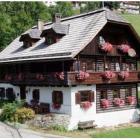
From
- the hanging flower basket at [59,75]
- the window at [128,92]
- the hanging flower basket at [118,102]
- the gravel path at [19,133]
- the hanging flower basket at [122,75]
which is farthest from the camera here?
the window at [128,92]

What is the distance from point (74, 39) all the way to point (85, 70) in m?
2.85

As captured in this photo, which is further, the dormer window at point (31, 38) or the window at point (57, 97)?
the dormer window at point (31, 38)

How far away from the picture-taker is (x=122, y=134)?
33.8 m

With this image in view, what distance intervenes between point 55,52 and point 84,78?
3845 millimetres

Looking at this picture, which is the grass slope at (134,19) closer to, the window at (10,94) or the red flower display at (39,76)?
the window at (10,94)

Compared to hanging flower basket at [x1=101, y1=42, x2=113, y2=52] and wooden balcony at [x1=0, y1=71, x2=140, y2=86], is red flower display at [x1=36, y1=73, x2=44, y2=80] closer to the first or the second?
wooden balcony at [x1=0, y1=71, x2=140, y2=86]

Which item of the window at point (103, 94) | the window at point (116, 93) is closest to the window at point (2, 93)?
the window at point (103, 94)

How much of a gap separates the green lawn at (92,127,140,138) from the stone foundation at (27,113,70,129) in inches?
117

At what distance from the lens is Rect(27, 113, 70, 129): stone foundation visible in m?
34.3

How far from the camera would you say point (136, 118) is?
4106cm

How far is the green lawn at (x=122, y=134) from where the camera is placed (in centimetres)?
3286

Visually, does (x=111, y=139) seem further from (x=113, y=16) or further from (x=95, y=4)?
(x=95, y=4)

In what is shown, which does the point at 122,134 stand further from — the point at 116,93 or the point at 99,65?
the point at 99,65

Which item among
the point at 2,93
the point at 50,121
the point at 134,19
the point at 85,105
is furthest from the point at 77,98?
the point at 134,19
